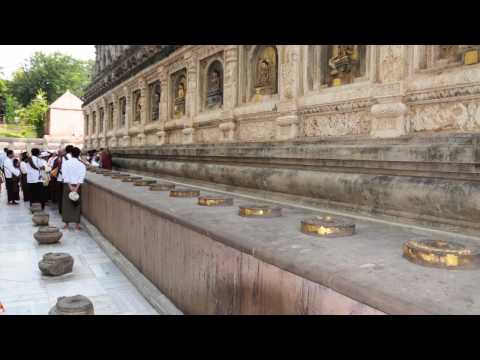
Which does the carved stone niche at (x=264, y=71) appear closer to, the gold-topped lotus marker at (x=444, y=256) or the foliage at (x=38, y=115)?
the gold-topped lotus marker at (x=444, y=256)

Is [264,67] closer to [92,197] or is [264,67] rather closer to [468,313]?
[92,197]

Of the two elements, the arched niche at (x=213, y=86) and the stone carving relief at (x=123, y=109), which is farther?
the stone carving relief at (x=123, y=109)

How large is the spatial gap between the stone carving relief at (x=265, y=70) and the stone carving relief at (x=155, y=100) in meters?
4.30

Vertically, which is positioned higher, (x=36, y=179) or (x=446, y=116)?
(x=446, y=116)

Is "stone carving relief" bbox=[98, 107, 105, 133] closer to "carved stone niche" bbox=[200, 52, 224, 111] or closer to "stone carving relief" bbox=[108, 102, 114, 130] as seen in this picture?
"stone carving relief" bbox=[108, 102, 114, 130]

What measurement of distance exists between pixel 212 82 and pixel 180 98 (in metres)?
1.54

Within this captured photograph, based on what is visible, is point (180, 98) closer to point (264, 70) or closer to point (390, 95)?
point (264, 70)

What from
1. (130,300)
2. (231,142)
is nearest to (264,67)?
(231,142)

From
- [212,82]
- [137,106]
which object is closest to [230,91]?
[212,82]

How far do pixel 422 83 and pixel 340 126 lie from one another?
3.10 ft

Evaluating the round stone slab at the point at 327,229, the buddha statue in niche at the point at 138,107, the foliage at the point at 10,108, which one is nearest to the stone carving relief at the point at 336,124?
the round stone slab at the point at 327,229

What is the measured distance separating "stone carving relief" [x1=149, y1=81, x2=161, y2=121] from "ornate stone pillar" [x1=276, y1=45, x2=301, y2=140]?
516cm

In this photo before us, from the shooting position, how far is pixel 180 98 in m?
7.88

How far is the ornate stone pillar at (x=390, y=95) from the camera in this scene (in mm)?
3113
